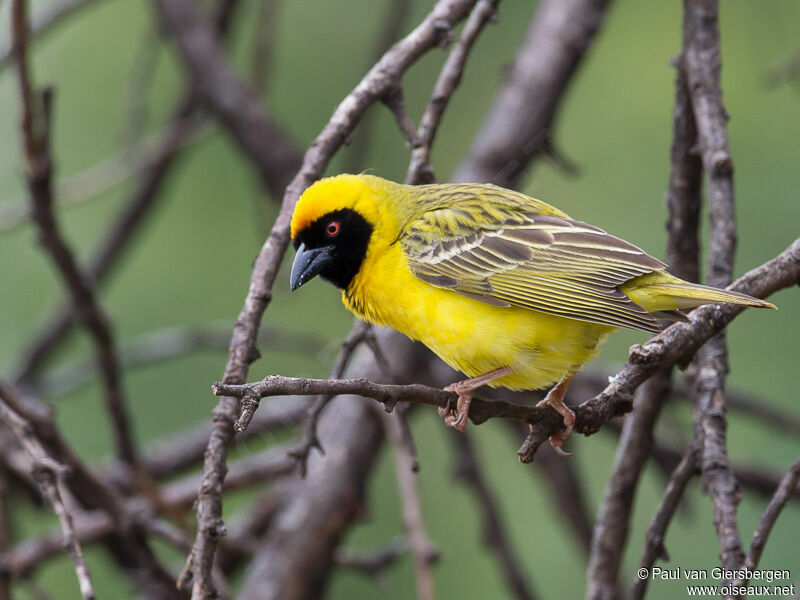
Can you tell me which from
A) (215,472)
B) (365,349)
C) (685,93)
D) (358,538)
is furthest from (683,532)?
(215,472)

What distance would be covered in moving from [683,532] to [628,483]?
277cm

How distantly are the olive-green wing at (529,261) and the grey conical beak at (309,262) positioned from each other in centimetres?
28

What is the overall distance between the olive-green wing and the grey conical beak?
28 centimetres

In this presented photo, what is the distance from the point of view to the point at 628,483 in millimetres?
3217

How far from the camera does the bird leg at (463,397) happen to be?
8.63 ft

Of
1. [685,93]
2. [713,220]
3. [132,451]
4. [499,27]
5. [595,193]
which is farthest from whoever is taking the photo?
[499,27]

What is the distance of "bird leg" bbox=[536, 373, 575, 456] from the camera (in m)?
2.46

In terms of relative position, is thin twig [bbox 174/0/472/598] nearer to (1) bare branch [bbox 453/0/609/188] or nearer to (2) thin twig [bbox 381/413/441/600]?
(2) thin twig [bbox 381/413/441/600]

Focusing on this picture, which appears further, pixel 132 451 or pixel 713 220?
pixel 132 451

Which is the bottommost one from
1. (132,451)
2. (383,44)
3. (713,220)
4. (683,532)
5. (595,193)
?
(683,532)

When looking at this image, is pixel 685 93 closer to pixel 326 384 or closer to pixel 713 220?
pixel 713 220

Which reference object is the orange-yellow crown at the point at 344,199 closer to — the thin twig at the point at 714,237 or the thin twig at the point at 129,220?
the thin twig at the point at 714,237

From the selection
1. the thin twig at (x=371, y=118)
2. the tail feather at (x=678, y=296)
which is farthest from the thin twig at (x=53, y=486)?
the thin twig at (x=371, y=118)

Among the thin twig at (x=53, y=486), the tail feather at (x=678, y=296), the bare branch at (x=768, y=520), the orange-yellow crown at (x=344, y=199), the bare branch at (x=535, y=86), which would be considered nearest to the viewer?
the thin twig at (x=53, y=486)
